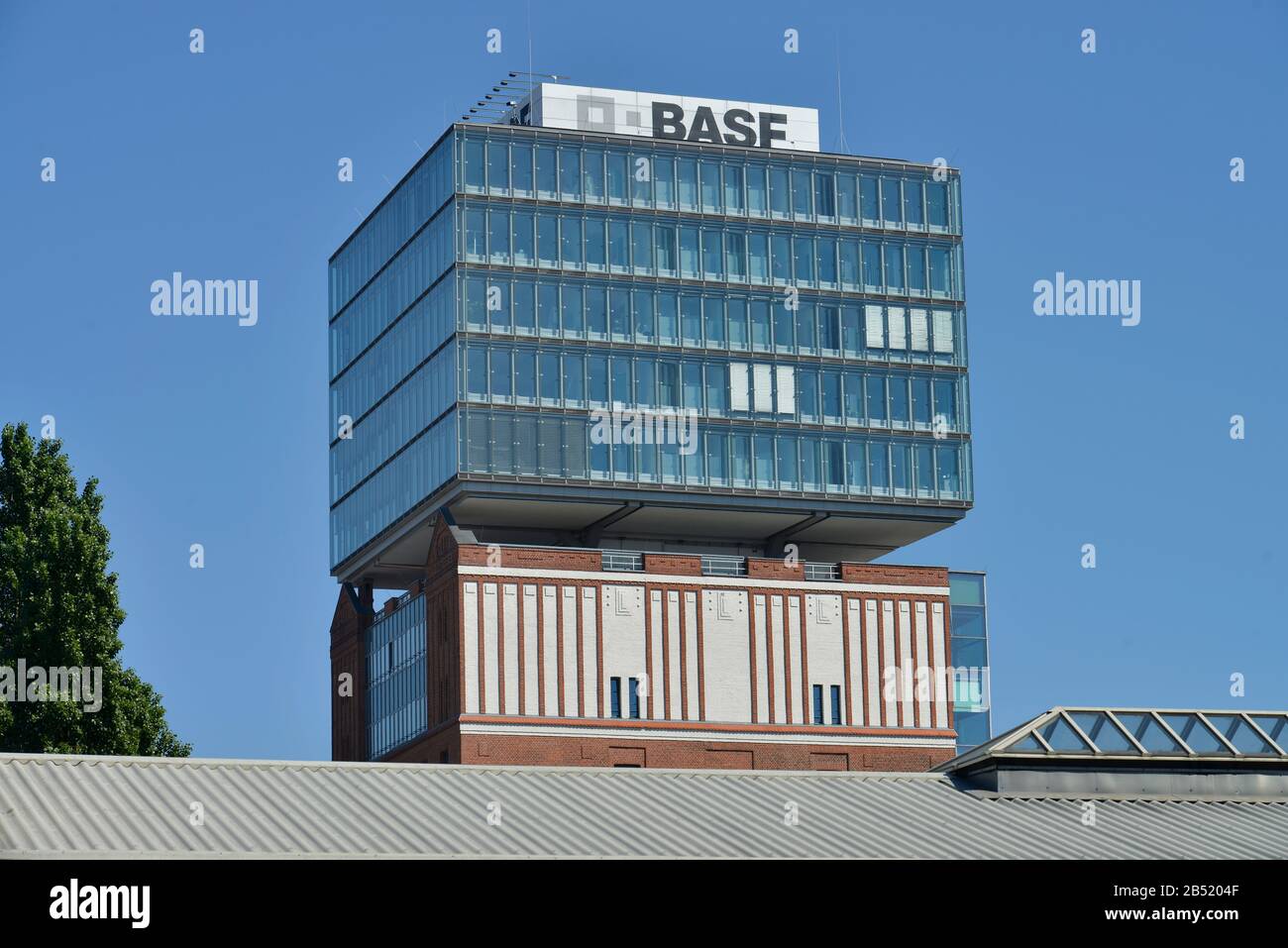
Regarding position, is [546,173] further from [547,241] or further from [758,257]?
[758,257]

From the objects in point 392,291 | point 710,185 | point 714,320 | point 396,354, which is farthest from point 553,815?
point 392,291

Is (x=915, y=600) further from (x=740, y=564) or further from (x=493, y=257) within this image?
(x=493, y=257)

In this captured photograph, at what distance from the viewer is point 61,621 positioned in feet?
282

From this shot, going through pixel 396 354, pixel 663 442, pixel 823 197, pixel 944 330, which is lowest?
pixel 663 442

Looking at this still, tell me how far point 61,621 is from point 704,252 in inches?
2021

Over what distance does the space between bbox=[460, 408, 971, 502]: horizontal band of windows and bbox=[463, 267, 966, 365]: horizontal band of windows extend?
16.0ft

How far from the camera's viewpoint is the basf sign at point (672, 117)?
128m

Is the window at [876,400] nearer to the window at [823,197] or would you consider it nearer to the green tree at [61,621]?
the window at [823,197]

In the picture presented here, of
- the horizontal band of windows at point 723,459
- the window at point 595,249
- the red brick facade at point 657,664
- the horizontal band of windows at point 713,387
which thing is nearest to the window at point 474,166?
the window at point 595,249

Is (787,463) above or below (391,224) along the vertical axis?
below

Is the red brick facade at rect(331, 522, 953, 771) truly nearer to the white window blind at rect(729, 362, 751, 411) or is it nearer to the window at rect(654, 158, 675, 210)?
the white window blind at rect(729, 362, 751, 411)

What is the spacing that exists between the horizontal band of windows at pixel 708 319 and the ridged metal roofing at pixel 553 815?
67360mm
